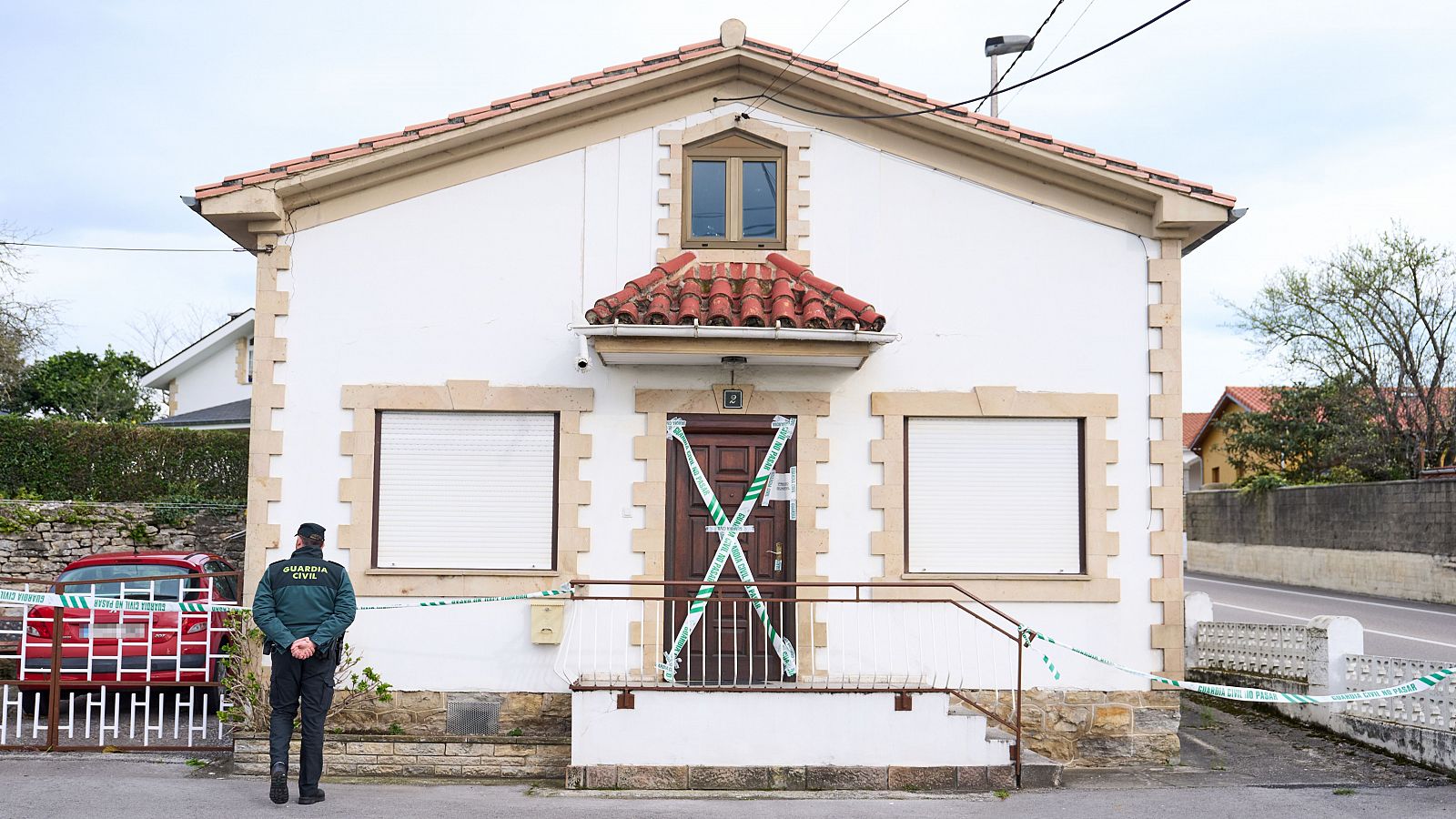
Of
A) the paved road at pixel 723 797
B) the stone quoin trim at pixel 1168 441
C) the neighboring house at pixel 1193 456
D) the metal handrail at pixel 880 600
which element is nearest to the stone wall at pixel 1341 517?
the neighboring house at pixel 1193 456

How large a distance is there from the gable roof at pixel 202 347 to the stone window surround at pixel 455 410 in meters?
21.7

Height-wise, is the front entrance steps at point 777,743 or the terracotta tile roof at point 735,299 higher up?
the terracotta tile roof at point 735,299

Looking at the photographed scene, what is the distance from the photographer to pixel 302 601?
7.57m

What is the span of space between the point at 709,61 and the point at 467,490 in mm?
4004

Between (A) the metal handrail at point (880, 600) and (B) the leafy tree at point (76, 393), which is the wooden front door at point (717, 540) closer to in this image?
(A) the metal handrail at point (880, 600)

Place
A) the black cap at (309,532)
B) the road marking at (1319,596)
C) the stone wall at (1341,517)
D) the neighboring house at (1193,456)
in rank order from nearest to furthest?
the black cap at (309,532) < the road marking at (1319,596) < the stone wall at (1341,517) < the neighboring house at (1193,456)

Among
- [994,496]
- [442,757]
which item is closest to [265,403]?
[442,757]

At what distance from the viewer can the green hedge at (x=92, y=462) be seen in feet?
51.6

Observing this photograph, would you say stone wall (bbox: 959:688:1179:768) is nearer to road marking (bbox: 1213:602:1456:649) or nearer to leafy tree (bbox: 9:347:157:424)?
road marking (bbox: 1213:602:1456:649)

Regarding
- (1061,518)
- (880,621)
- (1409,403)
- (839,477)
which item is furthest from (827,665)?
(1409,403)

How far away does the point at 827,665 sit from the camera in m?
9.31

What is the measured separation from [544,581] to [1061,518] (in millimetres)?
4213

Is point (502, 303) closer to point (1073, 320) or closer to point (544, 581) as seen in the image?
point (544, 581)

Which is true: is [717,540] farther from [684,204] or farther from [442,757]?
[684,204]
